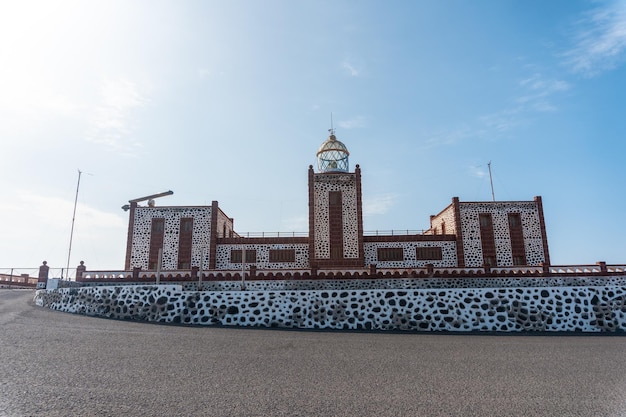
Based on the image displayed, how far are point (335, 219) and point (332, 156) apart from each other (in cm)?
496

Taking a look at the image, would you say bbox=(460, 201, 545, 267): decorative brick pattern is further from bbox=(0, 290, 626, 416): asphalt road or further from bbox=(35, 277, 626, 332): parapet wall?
bbox=(0, 290, 626, 416): asphalt road

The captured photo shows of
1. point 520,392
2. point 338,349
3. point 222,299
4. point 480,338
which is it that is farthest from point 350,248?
point 520,392

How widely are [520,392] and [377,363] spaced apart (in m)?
2.36

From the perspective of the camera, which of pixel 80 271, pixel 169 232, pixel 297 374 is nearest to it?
pixel 297 374

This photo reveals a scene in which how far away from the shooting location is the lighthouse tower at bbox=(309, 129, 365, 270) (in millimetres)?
26328

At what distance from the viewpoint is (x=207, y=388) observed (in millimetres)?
5449

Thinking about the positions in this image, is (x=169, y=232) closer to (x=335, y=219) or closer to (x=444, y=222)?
(x=335, y=219)

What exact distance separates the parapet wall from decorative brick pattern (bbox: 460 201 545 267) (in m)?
14.6

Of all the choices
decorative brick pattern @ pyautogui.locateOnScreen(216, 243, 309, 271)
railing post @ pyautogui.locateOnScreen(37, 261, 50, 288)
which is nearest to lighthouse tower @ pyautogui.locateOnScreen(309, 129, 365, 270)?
decorative brick pattern @ pyautogui.locateOnScreen(216, 243, 309, 271)

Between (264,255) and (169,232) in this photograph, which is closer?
(264,255)

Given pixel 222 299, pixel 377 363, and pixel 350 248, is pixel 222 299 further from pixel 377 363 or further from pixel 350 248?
pixel 350 248

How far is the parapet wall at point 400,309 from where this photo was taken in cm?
1193

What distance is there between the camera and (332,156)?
2908 cm

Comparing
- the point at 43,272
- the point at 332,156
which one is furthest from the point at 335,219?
the point at 43,272
